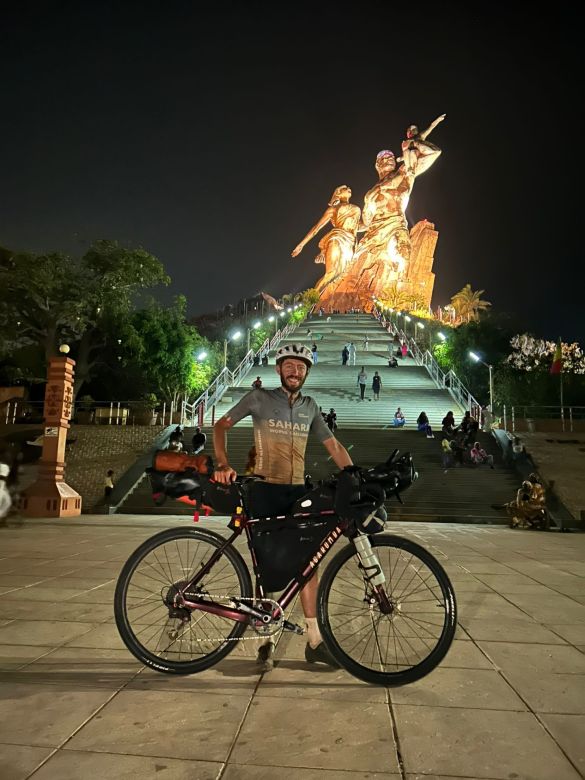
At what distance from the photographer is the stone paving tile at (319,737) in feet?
6.95

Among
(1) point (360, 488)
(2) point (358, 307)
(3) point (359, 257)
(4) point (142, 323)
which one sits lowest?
(1) point (360, 488)

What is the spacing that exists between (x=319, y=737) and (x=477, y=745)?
63 cm

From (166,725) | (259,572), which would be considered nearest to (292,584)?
(259,572)

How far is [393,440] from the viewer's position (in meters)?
20.8

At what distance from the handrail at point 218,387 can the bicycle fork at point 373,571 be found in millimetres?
20800

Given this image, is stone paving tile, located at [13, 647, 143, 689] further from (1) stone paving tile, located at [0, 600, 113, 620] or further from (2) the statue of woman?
(2) the statue of woman

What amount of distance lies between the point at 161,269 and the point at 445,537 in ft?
83.1

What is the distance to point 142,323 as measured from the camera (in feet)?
105

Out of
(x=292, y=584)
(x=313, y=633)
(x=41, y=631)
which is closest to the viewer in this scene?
(x=292, y=584)

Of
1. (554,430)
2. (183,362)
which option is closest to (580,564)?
(554,430)

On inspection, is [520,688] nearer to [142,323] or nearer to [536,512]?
[536,512]

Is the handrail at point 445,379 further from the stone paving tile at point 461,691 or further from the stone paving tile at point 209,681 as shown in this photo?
the stone paving tile at point 209,681

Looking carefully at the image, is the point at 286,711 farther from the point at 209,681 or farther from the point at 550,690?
the point at 550,690

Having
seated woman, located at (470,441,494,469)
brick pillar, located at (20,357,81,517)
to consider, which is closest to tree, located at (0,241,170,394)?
brick pillar, located at (20,357,81,517)
